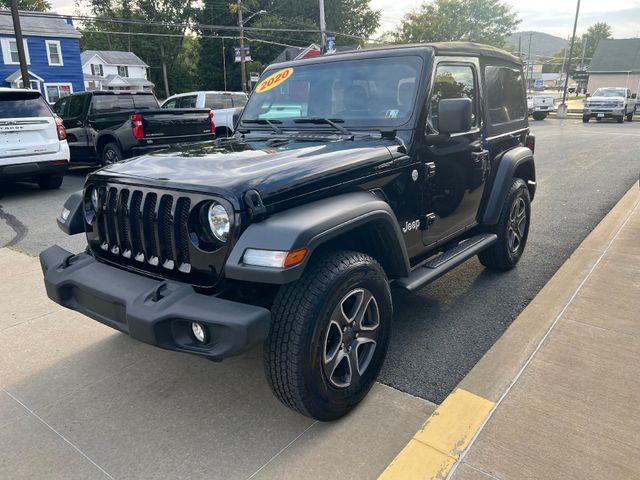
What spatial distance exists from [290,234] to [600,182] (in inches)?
353

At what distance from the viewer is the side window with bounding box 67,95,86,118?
11.1m

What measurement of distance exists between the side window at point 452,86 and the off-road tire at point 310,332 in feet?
4.59

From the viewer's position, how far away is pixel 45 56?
34.8 metres

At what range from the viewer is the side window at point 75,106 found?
11062 mm

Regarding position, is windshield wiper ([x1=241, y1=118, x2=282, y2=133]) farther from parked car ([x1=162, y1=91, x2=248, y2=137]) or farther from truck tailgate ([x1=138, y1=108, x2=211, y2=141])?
parked car ([x1=162, y1=91, x2=248, y2=137])

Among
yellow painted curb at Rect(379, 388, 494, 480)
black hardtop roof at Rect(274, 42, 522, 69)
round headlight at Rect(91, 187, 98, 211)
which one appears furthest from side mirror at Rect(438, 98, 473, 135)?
round headlight at Rect(91, 187, 98, 211)

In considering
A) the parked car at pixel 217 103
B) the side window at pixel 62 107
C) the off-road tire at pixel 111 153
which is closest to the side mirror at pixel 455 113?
the off-road tire at pixel 111 153

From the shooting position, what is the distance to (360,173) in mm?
2910

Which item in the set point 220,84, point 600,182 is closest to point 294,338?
point 600,182

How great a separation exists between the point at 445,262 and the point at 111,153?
8.67 m

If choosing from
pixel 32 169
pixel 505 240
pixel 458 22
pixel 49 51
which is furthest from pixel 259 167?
pixel 458 22

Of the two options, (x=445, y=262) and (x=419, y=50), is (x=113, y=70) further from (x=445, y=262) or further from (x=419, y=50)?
(x=445, y=262)

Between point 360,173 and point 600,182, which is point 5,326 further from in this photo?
point 600,182

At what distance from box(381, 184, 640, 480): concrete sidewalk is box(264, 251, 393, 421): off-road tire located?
0.47 m
